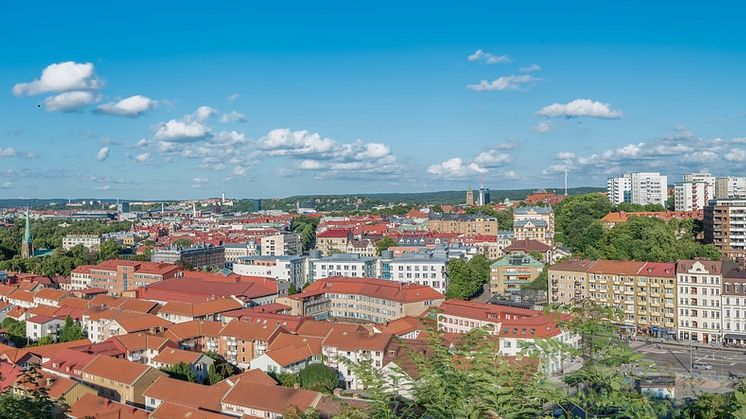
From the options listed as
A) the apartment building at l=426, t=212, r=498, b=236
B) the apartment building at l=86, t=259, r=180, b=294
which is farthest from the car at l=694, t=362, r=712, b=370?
the apartment building at l=426, t=212, r=498, b=236

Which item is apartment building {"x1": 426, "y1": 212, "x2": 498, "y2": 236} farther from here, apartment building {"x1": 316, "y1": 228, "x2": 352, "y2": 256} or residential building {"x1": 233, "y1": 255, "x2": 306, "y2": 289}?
residential building {"x1": 233, "y1": 255, "x2": 306, "y2": 289}

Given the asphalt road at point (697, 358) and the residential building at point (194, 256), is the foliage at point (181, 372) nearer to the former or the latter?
the asphalt road at point (697, 358)

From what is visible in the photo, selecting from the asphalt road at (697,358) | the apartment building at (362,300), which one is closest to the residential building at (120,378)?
the apartment building at (362,300)

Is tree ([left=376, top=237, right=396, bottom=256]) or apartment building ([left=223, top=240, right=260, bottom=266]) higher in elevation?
tree ([left=376, top=237, right=396, bottom=256])

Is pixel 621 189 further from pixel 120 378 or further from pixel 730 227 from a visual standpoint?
pixel 120 378

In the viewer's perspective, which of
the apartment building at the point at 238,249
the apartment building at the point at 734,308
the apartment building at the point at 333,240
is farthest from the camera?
the apartment building at the point at 333,240

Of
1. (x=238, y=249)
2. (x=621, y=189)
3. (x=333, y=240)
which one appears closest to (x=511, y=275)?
(x=333, y=240)
